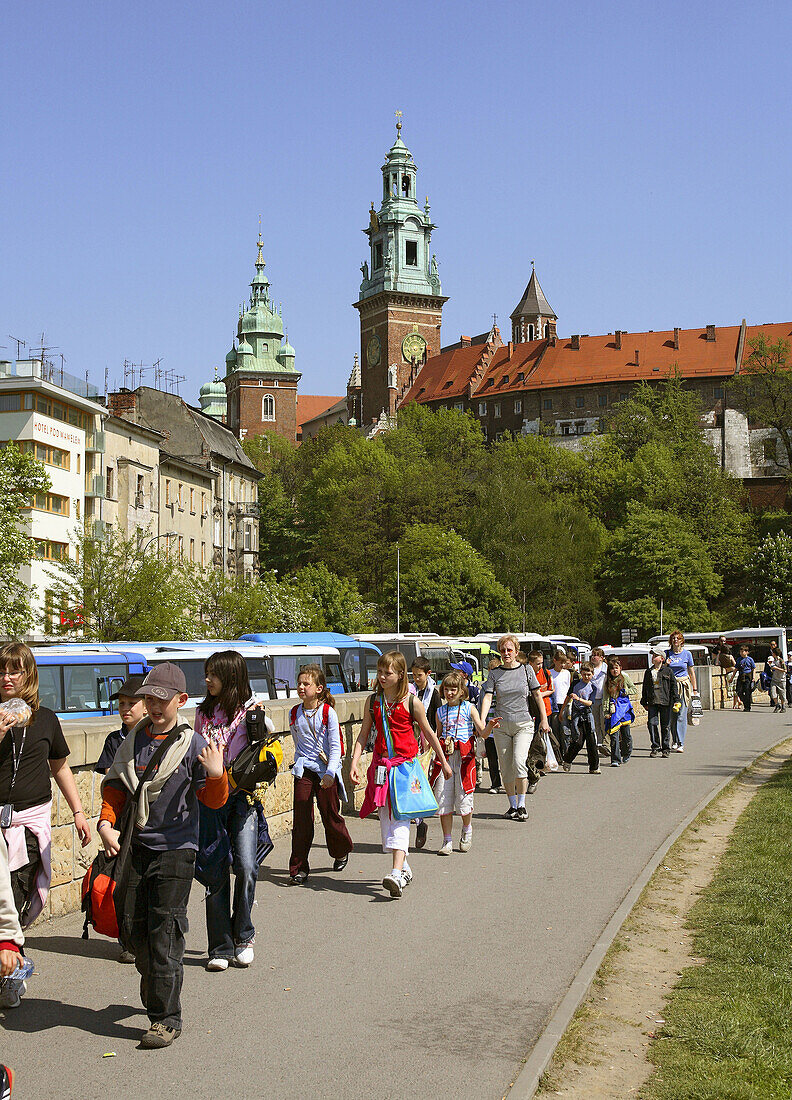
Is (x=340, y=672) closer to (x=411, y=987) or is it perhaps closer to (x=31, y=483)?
(x=31, y=483)

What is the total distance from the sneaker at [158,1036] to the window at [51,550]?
41973mm

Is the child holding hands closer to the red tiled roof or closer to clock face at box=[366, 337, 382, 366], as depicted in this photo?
the red tiled roof

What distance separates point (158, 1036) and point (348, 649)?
101 ft

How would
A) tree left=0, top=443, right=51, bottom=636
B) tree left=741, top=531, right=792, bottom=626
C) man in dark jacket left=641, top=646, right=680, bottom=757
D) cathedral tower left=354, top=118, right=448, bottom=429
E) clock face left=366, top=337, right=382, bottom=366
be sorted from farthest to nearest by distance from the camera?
clock face left=366, top=337, right=382, bottom=366
cathedral tower left=354, top=118, right=448, bottom=429
tree left=741, top=531, right=792, bottom=626
tree left=0, top=443, right=51, bottom=636
man in dark jacket left=641, top=646, right=680, bottom=757

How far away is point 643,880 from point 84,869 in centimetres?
417

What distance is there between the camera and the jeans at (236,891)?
7211 mm

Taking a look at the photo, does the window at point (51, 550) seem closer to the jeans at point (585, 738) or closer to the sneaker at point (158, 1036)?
the jeans at point (585, 738)

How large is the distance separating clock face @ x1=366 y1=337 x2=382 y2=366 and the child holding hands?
419 ft

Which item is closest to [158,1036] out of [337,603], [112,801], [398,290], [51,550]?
[112,801]

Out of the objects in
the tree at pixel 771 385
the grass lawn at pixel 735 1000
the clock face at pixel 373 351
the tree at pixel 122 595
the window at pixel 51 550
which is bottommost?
the grass lawn at pixel 735 1000

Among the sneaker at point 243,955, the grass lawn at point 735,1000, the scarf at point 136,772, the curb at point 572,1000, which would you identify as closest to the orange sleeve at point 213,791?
the scarf at point 136,772

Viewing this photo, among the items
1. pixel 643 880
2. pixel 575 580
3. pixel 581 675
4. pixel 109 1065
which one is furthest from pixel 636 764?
pixel 575 580

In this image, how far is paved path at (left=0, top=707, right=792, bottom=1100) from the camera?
5.47 metres

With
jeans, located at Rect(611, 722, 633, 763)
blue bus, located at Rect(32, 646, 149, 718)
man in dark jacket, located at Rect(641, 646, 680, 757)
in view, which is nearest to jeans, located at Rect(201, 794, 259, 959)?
jeans, located at Rect(611, 722, 633, 763)
